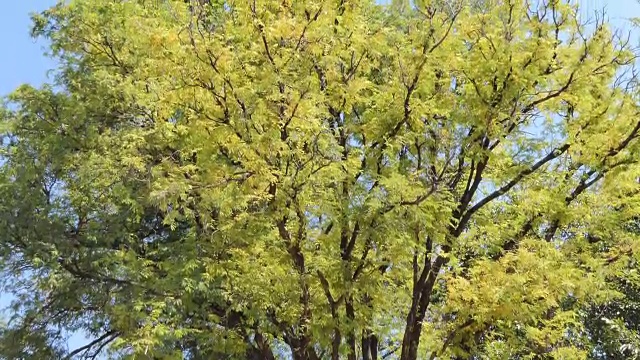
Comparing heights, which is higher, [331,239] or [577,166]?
[577,166]

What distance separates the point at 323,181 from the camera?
5754mm

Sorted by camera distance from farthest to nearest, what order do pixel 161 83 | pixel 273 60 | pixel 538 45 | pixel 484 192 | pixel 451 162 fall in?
pixel 484 192 < pixel 451 162 < pixel 161 83 < pixel 538 45 < pixel 273 60

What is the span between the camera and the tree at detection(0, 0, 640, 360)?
5586mm

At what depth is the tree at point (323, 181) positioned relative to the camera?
18.3ft

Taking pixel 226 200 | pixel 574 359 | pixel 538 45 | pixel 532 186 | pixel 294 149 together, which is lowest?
pixel 574 359

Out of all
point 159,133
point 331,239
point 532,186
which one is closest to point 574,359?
point 532,186

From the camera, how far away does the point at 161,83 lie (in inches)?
252

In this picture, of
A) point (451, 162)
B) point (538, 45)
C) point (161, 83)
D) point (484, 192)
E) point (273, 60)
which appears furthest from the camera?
point (484, 192)

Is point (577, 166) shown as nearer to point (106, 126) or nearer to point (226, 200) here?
point (226, 200)

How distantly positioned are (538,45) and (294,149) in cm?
239

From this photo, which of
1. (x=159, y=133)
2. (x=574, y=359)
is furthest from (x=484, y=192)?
(x=159, y=133)

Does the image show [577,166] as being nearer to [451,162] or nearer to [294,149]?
[451,162]

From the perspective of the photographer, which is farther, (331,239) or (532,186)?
(532,186)

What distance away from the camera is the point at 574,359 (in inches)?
263
